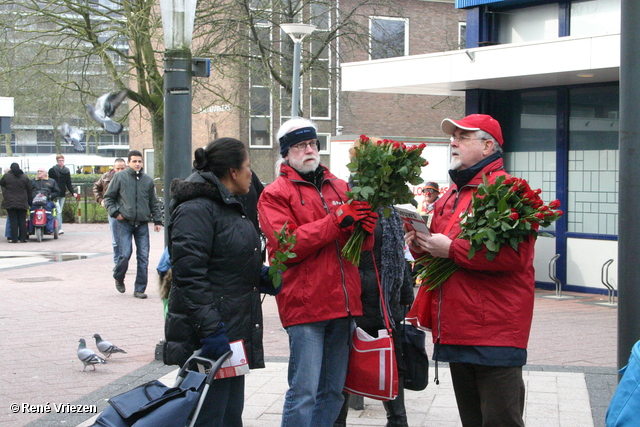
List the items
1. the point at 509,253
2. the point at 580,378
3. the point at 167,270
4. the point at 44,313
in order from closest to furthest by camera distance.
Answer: the point at 509,253, the point at 167,270, the point at 580,378, the point at 44,313

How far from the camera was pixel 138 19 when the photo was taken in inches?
788

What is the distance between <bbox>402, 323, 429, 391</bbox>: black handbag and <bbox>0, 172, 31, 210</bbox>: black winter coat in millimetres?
16227

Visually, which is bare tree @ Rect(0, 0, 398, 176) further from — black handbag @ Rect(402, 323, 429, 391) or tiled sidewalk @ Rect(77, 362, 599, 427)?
black handbag @ Rect(402, 323, 429, 391)

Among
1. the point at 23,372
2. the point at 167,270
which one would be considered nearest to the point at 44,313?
the point at 23,372

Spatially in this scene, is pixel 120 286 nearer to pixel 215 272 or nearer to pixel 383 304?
pixel 383 304

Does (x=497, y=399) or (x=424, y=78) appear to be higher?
(x=424, y=78)

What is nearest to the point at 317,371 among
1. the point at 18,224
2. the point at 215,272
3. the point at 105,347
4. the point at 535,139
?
the point at 215,272

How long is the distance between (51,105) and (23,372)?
17.0 m

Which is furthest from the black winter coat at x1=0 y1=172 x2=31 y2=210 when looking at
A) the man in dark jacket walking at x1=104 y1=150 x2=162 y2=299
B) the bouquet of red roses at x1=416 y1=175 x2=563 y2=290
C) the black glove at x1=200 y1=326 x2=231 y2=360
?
the bouquet of red roses at x1=416 y1=175 x2=563 y2=290

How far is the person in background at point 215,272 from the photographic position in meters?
3.54

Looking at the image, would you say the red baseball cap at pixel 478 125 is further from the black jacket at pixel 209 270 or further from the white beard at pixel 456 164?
the black jacket at pixel 209 270

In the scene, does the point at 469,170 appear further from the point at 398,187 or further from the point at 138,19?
the point at 138,19

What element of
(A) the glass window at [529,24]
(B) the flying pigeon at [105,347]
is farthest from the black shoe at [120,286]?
(A) the glass window at [529,24]

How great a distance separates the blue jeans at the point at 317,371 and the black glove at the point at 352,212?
527 mm
